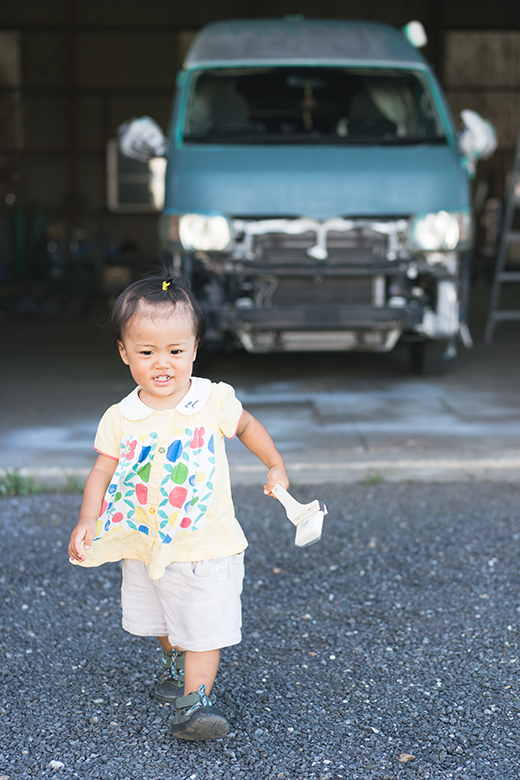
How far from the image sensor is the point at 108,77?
2156 centimetres

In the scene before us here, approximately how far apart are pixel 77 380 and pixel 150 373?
15.9 feet

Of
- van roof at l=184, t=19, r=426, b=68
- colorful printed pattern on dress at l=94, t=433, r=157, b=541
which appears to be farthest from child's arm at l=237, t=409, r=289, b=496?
van roof at l=184, t=19, r=426, b=68

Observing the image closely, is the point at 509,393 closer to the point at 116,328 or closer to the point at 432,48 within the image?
the point at 116,328

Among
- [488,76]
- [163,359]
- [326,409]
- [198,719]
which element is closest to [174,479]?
[163,359]

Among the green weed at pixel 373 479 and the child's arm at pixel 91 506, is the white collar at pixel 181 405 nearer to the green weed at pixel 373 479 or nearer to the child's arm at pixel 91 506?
the child's arm at pixel 91 506

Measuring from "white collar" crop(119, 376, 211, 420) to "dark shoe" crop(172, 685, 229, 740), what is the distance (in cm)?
67

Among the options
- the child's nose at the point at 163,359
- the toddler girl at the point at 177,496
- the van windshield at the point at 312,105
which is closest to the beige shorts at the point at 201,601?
the toddler girl at the point at 177,496

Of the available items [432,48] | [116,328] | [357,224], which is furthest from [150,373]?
[432,48]

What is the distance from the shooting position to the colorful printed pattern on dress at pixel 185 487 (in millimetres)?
2160

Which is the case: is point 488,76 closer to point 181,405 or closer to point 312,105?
point 312,105

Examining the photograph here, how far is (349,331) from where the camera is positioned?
6.01 metres

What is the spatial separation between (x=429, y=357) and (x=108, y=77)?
56.0ft

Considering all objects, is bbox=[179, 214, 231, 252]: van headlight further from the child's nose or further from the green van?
the child's nose

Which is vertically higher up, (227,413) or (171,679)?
(227,413)
